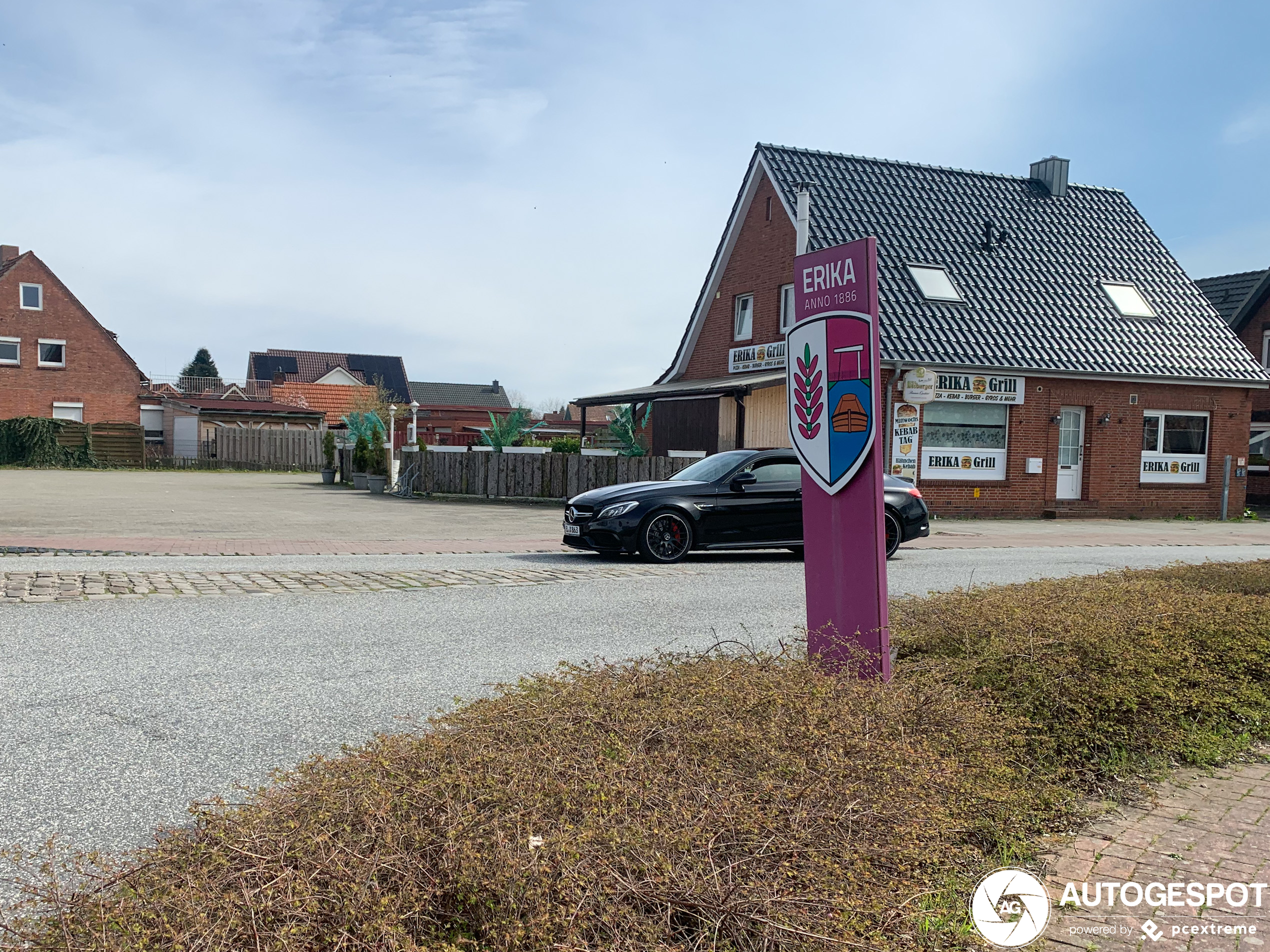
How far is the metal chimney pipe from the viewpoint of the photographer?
79.8 ft

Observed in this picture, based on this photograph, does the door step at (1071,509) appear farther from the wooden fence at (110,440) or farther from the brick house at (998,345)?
the wooden fence at (110,440)

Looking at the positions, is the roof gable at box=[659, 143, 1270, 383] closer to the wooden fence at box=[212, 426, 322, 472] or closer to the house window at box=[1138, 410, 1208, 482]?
the house window at box=[1138, 410, 1208, 482]

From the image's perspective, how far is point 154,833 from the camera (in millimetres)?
3719

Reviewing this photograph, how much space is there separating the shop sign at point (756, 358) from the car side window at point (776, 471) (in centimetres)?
1125

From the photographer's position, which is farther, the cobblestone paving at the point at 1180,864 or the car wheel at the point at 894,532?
the car wheel at the point at 894,532

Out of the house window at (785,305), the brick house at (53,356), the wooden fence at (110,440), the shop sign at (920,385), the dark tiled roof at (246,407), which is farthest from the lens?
the dark tiled roof at (246,407)

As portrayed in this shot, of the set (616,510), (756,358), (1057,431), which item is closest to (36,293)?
(756,358)

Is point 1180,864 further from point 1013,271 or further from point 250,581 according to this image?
point 1013,271

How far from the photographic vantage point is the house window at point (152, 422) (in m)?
51.7

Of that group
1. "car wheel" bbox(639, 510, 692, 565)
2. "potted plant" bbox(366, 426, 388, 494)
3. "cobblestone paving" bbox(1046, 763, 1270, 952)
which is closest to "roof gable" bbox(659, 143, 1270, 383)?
"potted plant" bbox(366, 426, 388, 494)

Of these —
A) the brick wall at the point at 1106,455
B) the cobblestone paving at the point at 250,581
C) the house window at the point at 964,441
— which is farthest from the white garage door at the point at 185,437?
the cobblestone paving at the point at 250,581

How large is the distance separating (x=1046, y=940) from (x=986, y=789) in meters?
0.58

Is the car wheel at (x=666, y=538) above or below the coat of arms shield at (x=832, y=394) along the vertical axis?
below

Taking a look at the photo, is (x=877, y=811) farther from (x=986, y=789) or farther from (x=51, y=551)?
(x=51, y=551)
